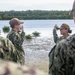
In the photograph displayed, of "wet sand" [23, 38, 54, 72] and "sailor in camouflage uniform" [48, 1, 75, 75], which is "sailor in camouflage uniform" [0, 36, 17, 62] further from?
"wet sand" [23, 38, 54, 72]

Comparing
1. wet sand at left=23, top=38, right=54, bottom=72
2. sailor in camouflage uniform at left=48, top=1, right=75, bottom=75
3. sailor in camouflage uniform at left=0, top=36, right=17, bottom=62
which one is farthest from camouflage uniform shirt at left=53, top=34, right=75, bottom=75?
wet sand at left=23, top=38, right=54, bottom=72

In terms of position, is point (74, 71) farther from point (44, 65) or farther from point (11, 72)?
point (44, 65)

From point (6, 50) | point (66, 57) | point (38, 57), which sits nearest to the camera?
→ point (66, 57)

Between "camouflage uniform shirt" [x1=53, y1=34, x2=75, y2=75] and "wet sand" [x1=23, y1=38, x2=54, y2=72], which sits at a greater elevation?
"camouflage uniform shirt" [x1=53, y1=34, x2=75, y2=75]

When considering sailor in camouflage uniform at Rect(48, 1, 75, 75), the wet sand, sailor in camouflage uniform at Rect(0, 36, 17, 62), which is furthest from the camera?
the wet sand

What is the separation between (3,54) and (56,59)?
120 cm

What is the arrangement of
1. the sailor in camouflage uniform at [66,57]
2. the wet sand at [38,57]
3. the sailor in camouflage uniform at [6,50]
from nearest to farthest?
the sailor in camouflage uniform at [66,57], the sailor in camouflage uniform at [6,50], the wet sand at [38,57]

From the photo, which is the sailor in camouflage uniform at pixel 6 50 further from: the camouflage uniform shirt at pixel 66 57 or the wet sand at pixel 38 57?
the wet sand at pixel 38 57

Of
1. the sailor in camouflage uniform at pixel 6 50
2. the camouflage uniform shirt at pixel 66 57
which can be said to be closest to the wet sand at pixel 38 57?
the sailor in camouflage uniform at pixel 6 50

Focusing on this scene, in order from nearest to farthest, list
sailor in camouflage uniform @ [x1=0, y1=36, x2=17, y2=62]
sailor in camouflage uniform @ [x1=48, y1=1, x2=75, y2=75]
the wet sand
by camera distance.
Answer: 1. sailor in camouflage uniform @ [x1=48, y1=1, x2=75, y2=75]
2. sailor in camouflage uniform @ [x1=0, y1=36, x2=17, y2=62]
3. the wet sand

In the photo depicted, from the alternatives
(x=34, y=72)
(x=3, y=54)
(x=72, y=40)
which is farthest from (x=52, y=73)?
(x=34, y=72)

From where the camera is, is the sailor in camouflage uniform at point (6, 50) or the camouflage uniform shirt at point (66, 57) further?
the sailor in camouflage uniform at point (6, 50)

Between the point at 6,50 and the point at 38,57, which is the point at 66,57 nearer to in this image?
the point at 6,50

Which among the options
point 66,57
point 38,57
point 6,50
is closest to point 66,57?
point 66,57
